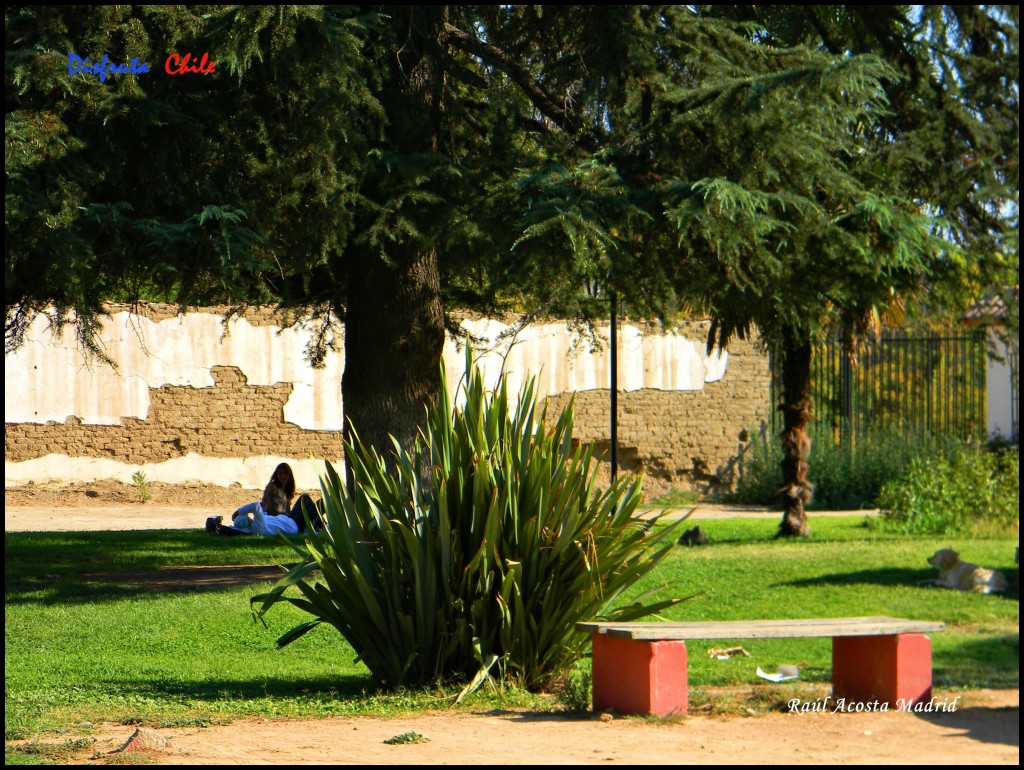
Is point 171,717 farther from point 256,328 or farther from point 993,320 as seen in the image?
point 256,328

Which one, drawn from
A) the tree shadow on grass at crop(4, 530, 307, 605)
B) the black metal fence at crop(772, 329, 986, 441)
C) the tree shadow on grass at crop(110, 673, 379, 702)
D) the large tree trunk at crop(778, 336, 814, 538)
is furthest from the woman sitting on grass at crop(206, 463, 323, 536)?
the tree shadow on grass at crop(110, 673, 379, 702)

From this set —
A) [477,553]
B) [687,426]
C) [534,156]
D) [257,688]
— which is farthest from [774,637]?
[687,426]

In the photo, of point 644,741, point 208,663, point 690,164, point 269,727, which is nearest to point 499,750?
point 644,741

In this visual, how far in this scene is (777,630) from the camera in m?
5.28

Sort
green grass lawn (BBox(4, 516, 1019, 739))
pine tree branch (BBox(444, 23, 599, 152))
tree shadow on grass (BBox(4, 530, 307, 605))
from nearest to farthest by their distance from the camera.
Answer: green grass lawn (BBox(4, 516, 1019, 739)) → pine tree branch (BBox(444, 23, 599, 152)) → tree shadow on grass (BBox(4, 530, 307, 605))

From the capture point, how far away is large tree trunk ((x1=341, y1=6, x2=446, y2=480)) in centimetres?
953

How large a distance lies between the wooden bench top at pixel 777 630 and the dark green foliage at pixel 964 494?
4.54ft

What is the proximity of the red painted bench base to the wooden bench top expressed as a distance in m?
0.05

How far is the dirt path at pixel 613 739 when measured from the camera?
4617 mm

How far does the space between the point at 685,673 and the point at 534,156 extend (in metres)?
4.87

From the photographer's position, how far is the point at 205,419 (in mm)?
16625

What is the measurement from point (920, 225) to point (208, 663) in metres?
5.40

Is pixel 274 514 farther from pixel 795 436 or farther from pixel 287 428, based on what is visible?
pixel 795 436

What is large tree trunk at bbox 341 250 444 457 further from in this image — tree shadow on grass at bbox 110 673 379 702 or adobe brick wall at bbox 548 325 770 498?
adobe brick wall at bbox 548 325 770 498
